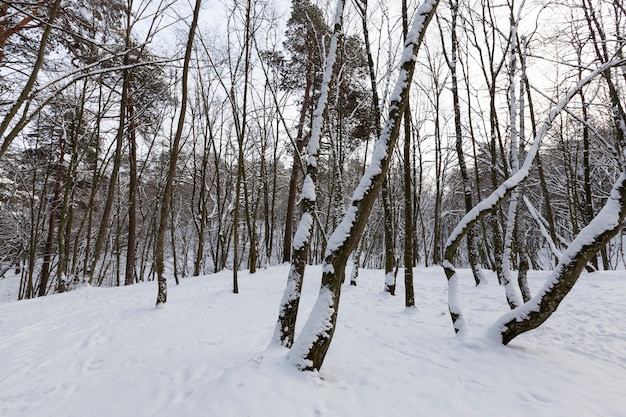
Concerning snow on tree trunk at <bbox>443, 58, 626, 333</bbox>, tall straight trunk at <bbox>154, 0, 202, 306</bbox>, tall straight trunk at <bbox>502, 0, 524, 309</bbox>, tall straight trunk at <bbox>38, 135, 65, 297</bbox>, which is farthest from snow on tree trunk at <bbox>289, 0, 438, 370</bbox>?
tall straight trunk at <bbox>38, 135, 65, 297</bbox>

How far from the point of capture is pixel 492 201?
338 centimetres

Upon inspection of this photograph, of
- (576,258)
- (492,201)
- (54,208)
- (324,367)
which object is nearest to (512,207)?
(492,201)

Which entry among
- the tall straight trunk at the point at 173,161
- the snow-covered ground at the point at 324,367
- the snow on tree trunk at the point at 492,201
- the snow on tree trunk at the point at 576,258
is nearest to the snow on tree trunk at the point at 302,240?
the snow-covered ground at the point at 324,367

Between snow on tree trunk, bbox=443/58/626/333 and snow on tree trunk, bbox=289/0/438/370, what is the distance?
4.37ft

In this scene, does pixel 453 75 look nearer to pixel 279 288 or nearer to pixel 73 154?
pixel 279 288

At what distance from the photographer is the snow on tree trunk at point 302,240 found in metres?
3.10

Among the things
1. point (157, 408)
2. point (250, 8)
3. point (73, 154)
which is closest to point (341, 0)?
point (157, 408)

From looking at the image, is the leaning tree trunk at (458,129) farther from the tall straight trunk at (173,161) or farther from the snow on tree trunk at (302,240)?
the tall straight trunk at (173,161)

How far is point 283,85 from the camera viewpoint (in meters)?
13.7

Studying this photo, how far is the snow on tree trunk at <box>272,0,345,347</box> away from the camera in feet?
10.2

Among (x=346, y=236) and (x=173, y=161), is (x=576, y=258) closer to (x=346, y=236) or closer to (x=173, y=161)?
(x=346, y=236)

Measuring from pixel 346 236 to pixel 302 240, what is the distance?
62 cm

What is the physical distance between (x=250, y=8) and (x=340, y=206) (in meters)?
6.50

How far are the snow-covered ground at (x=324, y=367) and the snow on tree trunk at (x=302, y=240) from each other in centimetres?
26
